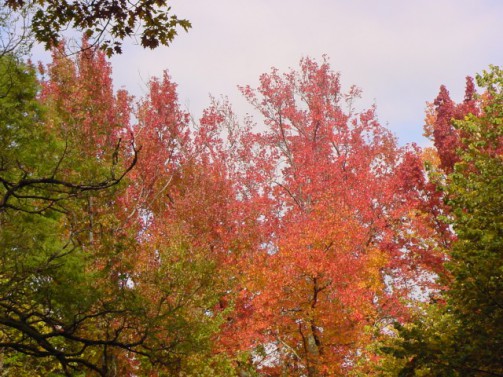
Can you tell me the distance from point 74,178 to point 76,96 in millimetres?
7912

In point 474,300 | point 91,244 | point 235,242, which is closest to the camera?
point 474,300

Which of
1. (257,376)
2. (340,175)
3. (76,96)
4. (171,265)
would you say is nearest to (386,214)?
(340,175)

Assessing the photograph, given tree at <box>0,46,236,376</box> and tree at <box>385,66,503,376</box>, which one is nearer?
tree at <box>0,46,236,376</box>

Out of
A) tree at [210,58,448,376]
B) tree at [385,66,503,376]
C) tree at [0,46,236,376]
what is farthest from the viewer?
tree at [210,58,448,376]

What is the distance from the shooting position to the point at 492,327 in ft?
25.6

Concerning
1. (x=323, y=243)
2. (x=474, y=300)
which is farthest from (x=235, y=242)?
(x=474, y=300)

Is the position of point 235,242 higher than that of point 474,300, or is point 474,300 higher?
point 235,242

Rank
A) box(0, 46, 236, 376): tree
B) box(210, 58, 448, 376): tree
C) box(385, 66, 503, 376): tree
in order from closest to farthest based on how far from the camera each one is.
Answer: box(0, 46, 236, 376): tree → box(385, 66, 503, 376): tree → box(210, 58, 448, 376): tree

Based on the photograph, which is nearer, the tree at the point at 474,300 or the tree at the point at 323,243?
the tree at the point at 474,300

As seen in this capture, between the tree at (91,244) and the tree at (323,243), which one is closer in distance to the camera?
the tree at (91,244)

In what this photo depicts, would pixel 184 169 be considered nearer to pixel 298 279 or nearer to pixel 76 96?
pixel 76 96

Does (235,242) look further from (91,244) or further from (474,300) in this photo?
(474,300)

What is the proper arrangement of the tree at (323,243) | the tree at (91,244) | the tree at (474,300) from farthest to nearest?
the tree at (323,243), the tree at (474,300), the tree at (91,244)

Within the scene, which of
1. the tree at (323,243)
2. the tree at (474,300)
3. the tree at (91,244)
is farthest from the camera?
the tree at (323,243)
